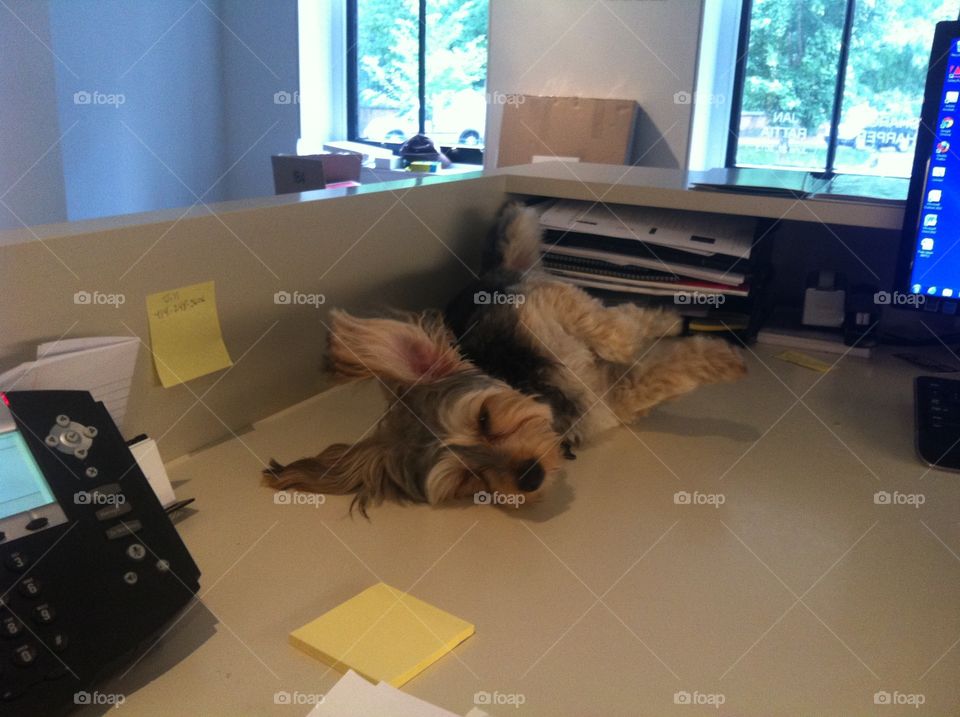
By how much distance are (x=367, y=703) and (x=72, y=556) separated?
0.30 metres

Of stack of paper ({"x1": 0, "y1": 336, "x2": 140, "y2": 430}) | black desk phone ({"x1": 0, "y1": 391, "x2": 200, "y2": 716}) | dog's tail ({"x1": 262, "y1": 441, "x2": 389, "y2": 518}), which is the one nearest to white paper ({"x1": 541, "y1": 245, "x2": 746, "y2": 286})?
dog's tail ({"x1": 262, "y1": 441, "x2": 389, "y2": 518})

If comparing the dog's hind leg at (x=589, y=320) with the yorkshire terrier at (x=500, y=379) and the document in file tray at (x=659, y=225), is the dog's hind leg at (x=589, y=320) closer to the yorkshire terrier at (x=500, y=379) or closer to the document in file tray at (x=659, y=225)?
the yorkshire terrier at (x=500, y=379)

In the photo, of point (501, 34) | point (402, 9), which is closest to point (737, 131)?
point (501, 34)

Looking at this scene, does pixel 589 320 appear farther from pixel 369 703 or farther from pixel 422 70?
pixel 422 70

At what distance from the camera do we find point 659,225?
176 cm

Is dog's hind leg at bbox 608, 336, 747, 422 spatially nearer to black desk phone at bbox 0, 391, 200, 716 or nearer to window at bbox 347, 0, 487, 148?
black desk phone at bbox 0, 391, 200, 716

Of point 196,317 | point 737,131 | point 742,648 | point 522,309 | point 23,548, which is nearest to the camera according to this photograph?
point 23,548

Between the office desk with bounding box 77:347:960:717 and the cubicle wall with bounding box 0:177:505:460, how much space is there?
8 centimetres

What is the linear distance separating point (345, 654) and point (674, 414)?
845mm

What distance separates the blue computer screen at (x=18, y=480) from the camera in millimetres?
775

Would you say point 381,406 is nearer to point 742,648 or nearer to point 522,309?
point 522,309

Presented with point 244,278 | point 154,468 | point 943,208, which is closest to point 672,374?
point 943,208

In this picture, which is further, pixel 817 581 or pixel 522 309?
pixel 522 309

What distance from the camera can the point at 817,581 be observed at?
3.13ft
